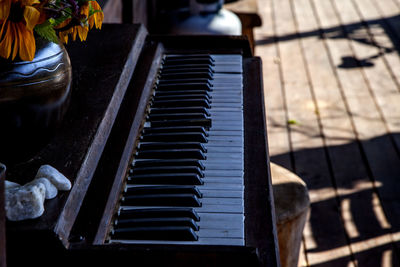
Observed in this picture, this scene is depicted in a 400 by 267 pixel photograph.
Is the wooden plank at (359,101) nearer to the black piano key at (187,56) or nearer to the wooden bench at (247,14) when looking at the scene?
the wooden bench at (247,14)

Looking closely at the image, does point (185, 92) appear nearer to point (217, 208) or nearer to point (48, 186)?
point (217, 208)

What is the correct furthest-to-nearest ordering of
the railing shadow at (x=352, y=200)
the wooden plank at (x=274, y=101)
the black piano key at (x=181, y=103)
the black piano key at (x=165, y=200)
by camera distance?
1. the wooden plank at (x=274, y=101)
2. the railing shadow at (x=352, y=200)
3. the black piano key at (x=181, y=103)
4. the black piano key at (x=165, y=200)

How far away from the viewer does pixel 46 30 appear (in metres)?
1.22

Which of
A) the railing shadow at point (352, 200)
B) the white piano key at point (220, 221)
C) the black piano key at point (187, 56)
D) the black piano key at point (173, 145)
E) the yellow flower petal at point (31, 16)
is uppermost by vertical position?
the yellow flower petal at point (31, 16)

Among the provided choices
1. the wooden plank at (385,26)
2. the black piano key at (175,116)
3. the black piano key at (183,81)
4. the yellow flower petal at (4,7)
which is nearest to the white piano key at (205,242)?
Result: the yellow flower petal at (4,7)

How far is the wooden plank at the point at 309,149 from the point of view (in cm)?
293

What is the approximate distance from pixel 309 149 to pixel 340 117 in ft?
1.70

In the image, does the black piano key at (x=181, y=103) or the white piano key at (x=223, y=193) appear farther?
the black piano key at (x=181, y=103)

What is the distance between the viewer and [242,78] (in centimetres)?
196

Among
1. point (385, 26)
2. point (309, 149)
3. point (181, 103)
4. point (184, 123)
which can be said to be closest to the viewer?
point (184, 123)

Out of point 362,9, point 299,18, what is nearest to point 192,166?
point 299,18

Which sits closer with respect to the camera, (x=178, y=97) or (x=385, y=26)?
(x=178, y=97)

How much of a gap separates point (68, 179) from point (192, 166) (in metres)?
0.32

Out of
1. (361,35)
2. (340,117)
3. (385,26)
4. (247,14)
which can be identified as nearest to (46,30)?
(247,14)
